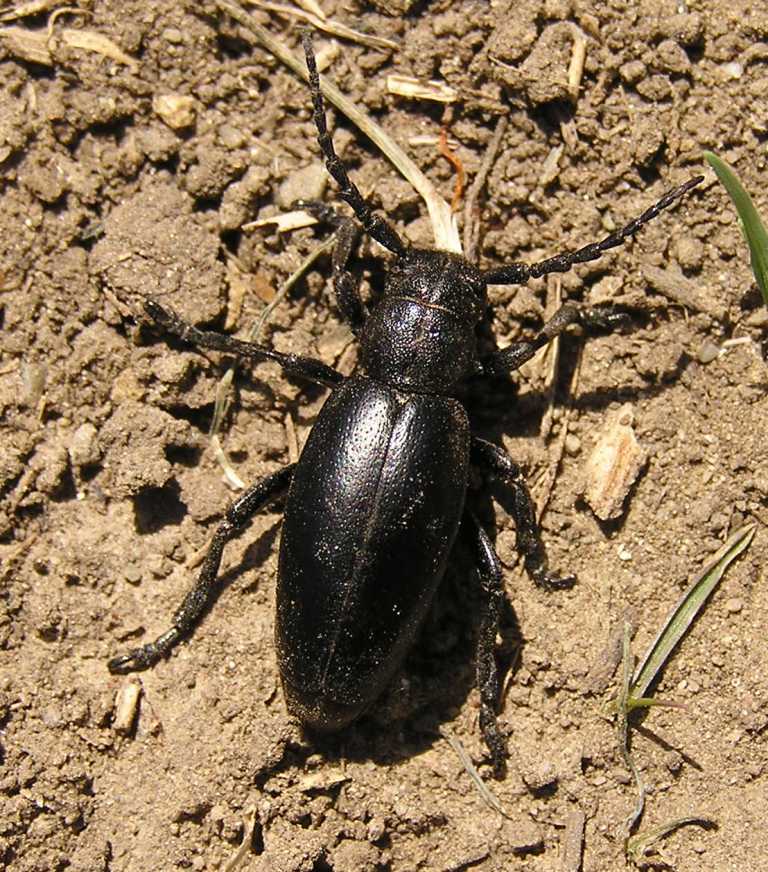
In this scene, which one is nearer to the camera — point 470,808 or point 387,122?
point 470,808

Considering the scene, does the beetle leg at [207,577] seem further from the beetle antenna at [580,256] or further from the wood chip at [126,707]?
the beetle antenna at [580,256]

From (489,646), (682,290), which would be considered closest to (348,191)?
(682,290)

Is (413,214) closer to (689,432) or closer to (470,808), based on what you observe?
(689,432)

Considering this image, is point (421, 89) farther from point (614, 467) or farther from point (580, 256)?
point (614, 467)

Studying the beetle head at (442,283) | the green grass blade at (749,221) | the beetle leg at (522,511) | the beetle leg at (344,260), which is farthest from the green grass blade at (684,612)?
the beetle leg at (344,260)

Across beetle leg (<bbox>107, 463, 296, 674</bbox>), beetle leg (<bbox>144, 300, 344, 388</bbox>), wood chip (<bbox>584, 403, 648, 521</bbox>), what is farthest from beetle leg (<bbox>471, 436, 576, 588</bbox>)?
beetle leg (<bbox>107, 463, 296, 674</bbox>)

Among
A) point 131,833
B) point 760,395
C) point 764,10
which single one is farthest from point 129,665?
point 764,10

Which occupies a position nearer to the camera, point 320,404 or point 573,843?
point 573,843
